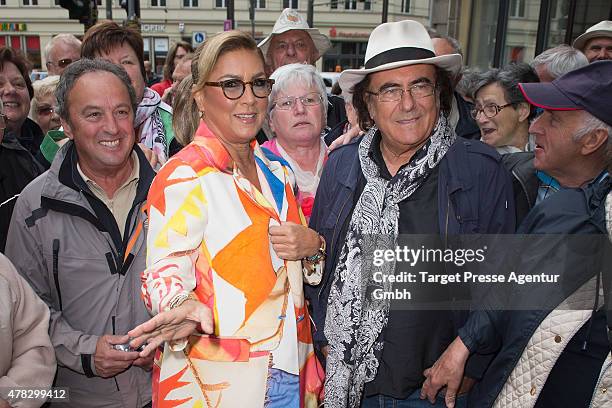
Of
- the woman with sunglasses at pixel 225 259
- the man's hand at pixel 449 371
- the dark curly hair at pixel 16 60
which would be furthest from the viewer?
the dark curly hair at pixel 16 60

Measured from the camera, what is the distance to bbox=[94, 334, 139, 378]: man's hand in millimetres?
2105

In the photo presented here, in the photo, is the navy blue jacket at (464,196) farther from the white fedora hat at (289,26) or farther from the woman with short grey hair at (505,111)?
the white fedora hat at (289,26)

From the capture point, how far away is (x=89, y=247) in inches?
84.7

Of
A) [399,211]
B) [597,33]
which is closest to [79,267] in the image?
[399,211]

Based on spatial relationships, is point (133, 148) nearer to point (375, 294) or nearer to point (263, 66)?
point (263, 66)

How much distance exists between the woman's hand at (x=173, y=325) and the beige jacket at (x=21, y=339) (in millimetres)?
719

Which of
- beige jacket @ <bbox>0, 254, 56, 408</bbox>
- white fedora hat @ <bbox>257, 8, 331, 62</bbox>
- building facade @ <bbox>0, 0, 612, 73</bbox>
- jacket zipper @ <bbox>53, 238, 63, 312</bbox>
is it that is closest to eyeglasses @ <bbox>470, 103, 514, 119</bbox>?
white fedora hat @ <bbox>257, 8, 331, 62</bbox>

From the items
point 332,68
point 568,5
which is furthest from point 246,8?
point 568,5

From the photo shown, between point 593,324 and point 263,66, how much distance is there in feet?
5.15

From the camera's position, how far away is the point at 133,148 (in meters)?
2.47

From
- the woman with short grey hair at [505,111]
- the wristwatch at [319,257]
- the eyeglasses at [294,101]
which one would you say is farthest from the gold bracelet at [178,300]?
the woman with short grey hair at [505,111]

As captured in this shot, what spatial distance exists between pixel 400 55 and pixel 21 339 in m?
1.98

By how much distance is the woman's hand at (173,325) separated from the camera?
4.47ft

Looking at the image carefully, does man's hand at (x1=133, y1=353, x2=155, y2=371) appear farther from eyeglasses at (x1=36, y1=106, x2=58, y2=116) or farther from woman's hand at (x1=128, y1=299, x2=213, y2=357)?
eyeglasses at (x1=36, y1=106, x2=58, y2=116)
